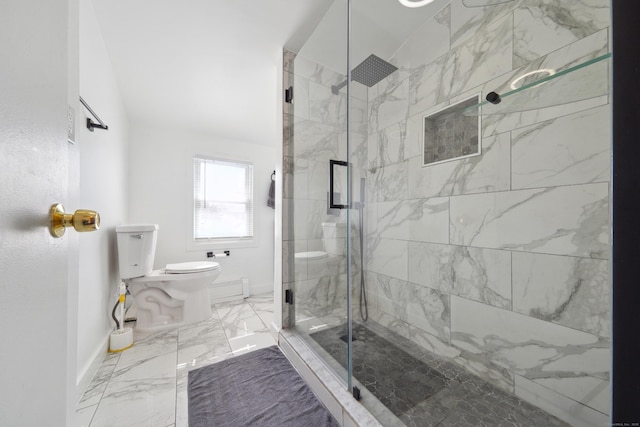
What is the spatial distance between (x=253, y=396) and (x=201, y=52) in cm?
227

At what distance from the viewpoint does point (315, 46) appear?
67.9 inches

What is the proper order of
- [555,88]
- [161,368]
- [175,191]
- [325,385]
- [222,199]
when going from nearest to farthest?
[555,88], [325,385], [161,368], [175,191], [222,199]

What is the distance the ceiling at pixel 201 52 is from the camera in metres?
1.41

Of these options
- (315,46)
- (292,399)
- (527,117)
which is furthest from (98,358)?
(527,117)

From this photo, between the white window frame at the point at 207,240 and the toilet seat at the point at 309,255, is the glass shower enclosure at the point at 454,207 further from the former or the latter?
the white window frame at the point at 207,240

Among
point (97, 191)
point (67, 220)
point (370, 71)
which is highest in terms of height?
point (370, 71)

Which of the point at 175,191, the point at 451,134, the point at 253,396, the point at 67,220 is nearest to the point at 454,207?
the point at 451,134

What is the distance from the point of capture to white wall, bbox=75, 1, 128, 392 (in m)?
1.32

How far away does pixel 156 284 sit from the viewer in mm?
2117

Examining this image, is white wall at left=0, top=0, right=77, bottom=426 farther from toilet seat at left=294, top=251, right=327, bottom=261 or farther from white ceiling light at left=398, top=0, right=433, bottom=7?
white ceiling light at left=398, top=0, right=433, bottom=7

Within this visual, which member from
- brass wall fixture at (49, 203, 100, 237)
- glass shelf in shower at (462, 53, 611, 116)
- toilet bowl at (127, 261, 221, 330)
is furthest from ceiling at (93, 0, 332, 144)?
toilet bowl at (127, 261, 221, 330)

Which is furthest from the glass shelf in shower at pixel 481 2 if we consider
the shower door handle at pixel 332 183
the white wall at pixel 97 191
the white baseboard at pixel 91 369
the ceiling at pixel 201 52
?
the white baseboard at pixel 91 369

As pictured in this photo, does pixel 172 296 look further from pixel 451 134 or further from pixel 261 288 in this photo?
pixel 451 134

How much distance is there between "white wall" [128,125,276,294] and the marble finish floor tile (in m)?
0.74
